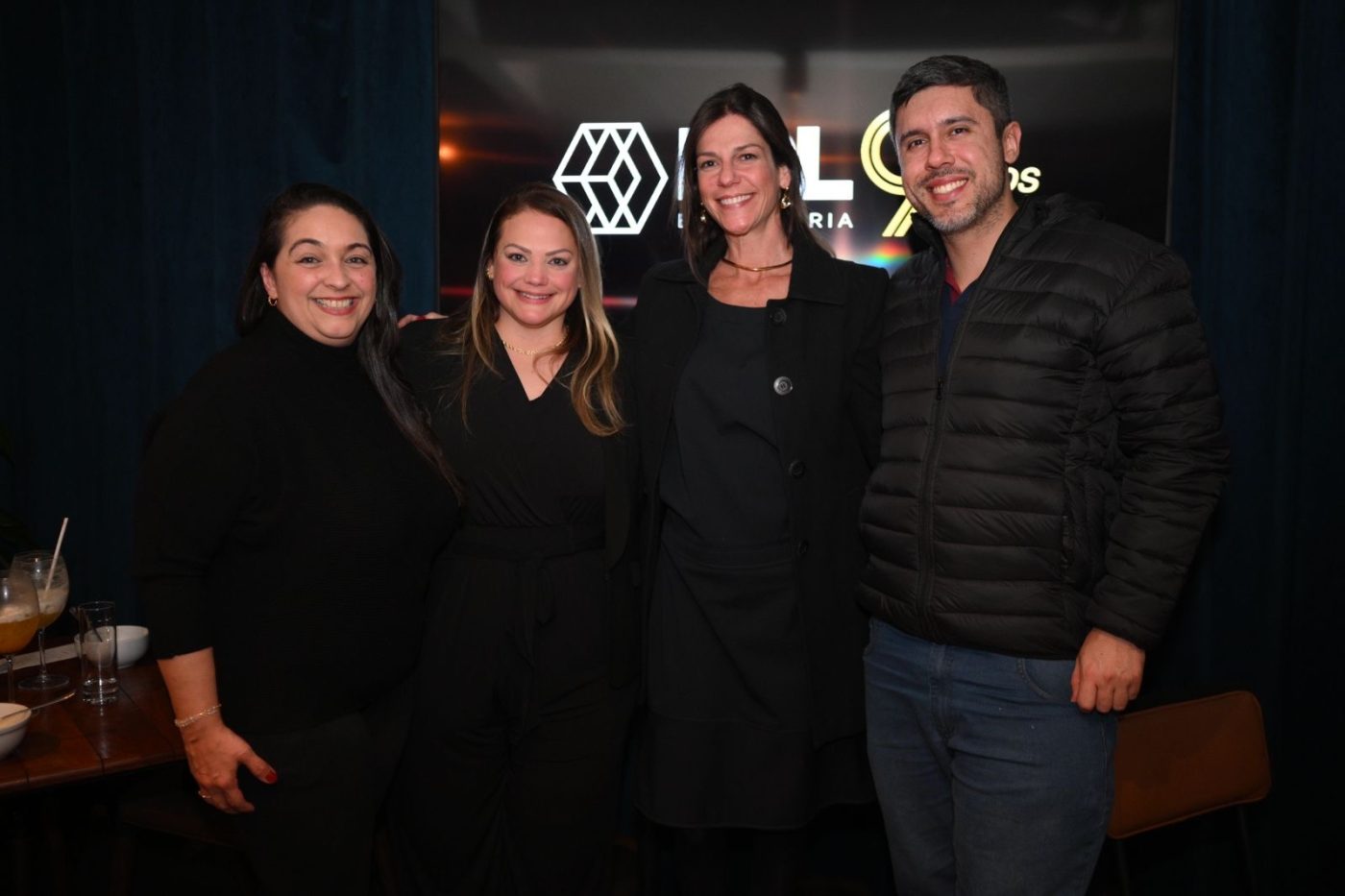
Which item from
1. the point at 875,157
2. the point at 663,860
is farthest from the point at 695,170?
the point at 663,860

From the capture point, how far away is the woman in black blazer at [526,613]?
1951 mm

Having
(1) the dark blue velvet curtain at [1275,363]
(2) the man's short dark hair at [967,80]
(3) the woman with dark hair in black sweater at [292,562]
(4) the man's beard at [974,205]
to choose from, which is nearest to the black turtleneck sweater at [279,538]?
(3) the woman with dark hair in black sweater at [292,562]

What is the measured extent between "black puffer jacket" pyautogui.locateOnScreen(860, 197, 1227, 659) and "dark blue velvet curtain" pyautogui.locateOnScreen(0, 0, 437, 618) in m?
1.77

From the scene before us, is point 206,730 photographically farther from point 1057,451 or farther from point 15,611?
point 1057,451

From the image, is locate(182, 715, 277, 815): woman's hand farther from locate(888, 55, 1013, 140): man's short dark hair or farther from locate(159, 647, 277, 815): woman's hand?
locate(888, 55, 1013, 140): man's short dark hair

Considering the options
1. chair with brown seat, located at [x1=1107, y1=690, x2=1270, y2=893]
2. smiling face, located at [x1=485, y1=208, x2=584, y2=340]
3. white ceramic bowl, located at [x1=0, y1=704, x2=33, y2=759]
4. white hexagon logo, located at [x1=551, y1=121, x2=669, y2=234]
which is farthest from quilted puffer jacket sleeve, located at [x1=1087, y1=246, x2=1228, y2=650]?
white ceramic bowl, located at [x1=0, y1=704, x2=33, y2=759]

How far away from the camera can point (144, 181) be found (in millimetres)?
3061

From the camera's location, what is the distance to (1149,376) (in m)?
1.56

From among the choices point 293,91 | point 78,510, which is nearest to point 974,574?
point 293,91

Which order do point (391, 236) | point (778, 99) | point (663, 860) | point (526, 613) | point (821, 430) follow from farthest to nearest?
point (663, 860), point (391, 236), point (778, 99), point (821, 430), point (526, 613)

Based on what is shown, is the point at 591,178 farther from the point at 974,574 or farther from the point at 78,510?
the point at 78,510

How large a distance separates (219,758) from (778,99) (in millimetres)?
2140

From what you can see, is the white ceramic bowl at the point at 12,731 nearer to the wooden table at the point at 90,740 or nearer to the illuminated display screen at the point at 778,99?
the wooden table at the point at 90,740

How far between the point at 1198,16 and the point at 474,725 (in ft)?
8.53
